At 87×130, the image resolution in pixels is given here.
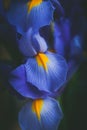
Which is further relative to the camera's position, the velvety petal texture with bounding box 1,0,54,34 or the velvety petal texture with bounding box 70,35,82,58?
the velvety petal texture with bounding box 70,35,82,58

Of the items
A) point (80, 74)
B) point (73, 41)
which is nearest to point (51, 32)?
point (73, 41)

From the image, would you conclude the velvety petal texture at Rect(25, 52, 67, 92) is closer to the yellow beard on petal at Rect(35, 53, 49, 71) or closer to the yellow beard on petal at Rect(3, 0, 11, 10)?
the yellow beard on petal at Rect(35, 53, 49, 71)

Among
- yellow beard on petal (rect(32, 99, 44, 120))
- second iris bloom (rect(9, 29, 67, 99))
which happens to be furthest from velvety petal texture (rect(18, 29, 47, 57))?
yellow beard on petal (rect(32, 99, 44, 120))

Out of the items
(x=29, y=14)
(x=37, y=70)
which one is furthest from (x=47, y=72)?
(x=29, y=14)

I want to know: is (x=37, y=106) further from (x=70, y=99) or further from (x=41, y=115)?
(x=70, y=99)

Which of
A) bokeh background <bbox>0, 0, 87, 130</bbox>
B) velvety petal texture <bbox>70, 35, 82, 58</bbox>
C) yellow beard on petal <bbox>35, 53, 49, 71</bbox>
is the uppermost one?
yellow beard on petal <bbox>35, 53, 49, 71</bbox>

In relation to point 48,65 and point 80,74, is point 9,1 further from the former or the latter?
point 80,74
